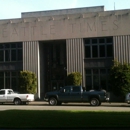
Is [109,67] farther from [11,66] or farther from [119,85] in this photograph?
[11,66]

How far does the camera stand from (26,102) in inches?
1280

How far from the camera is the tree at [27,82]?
3519 centimetres

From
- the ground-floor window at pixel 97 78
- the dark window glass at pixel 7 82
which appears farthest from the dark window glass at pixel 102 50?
the dark window glass at pixel 7 82

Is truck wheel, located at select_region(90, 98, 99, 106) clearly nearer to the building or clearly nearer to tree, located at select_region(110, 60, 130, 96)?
tree, located at select_region(110, 60, 130, 96)

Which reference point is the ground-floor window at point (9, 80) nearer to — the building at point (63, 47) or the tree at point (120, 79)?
the building at point (63, 47)

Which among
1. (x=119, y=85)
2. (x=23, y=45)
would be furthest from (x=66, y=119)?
(x=23, y=45)

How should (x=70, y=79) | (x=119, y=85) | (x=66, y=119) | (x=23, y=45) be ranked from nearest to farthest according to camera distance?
(x=66, y=119) < (x=119, y=85) < (x=70, y=79) < (x=23, y=45)

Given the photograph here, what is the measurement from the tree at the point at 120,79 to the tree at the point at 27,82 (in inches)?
369

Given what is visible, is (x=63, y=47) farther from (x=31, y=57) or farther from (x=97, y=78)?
(x=97, y=78)

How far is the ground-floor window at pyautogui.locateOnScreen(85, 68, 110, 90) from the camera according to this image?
114 ft

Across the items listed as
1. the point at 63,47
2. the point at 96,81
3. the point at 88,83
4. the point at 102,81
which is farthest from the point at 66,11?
the point at 102,81

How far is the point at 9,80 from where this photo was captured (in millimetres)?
37562

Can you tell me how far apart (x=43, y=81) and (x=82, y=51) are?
22.2ft

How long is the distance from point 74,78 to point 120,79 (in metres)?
5.15
